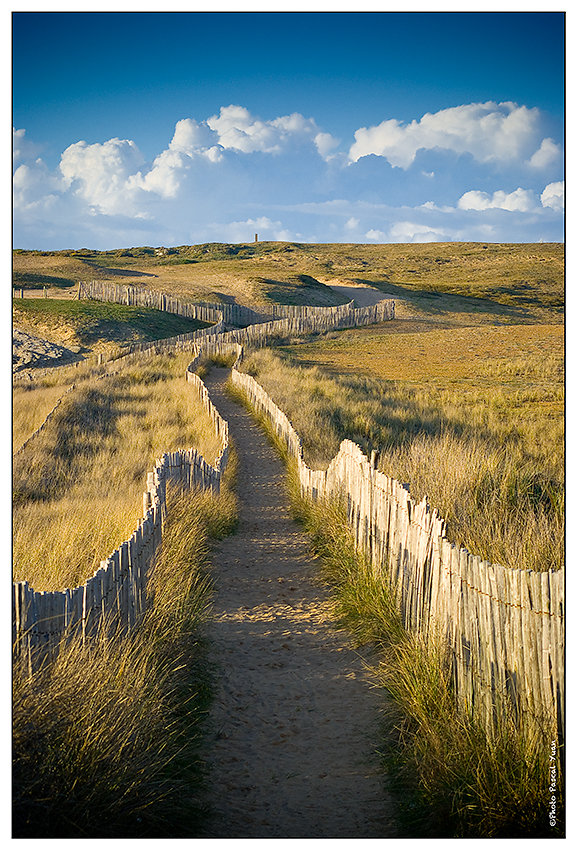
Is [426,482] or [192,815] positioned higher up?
[426,482]

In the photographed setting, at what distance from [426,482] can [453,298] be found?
2076 inches

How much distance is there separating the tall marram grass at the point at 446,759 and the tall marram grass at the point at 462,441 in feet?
3.96

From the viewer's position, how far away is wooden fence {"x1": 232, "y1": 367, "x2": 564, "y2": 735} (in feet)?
10.0

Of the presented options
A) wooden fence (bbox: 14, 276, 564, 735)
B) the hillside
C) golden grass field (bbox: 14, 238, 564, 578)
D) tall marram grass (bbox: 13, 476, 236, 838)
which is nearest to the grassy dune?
golden grass field (bbox: 14, 238, 564, 578)

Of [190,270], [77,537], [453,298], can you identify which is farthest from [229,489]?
[190,270]

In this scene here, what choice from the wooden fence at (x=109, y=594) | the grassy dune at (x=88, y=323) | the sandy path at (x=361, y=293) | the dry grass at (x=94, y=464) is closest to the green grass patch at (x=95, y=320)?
the grassy dune at (x=88, y=323)

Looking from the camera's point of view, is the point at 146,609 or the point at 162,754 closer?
the point at 162,754

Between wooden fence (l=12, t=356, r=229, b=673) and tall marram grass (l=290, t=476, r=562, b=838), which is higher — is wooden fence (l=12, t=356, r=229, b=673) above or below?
above

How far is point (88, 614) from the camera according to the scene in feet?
12.4

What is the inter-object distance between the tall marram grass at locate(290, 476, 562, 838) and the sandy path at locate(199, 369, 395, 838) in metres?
0.14

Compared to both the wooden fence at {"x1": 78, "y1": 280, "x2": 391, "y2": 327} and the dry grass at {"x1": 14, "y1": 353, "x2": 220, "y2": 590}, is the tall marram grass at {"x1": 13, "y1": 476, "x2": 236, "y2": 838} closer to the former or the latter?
the dry grass at {"x1": 14, "y1": 353, "x2": 220, "y2": 590}

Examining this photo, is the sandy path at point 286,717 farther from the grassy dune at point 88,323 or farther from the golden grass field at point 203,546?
the grassy dune at point 88,323
